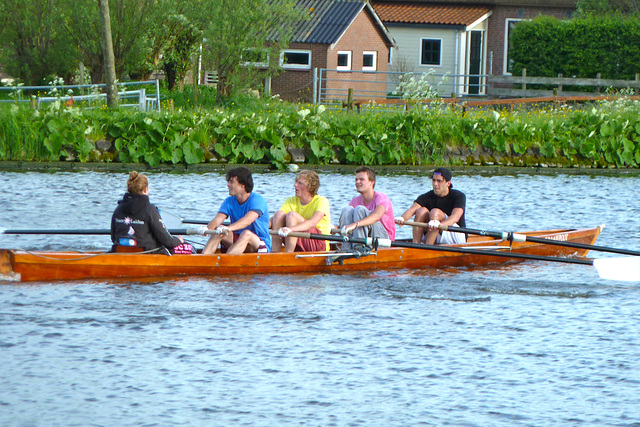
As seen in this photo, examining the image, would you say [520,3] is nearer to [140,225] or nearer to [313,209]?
[313,209]

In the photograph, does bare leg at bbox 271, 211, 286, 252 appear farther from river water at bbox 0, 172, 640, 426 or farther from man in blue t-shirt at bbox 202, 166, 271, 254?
river water at bbox 0, 172, 640, 426

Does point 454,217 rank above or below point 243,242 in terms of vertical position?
above

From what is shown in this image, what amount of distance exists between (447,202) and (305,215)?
6.35 feet

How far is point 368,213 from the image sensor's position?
1161 centimetres

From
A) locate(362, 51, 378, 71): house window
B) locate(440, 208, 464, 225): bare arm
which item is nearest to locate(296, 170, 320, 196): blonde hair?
locate(440, 208, 464, 225): bare arm

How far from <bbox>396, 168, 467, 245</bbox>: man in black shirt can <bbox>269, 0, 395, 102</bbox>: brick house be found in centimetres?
2493

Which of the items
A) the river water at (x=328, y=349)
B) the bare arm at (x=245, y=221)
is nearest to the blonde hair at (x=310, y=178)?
the bare arm at (x=245, y=221)

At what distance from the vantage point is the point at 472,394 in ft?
24.4

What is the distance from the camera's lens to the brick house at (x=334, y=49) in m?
38.5

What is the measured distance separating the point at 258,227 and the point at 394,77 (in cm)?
3287

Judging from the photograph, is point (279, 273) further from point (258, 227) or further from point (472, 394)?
point (472, 394)

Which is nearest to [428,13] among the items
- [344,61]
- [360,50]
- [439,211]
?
[360,50]

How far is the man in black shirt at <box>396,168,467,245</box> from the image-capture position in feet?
39.5

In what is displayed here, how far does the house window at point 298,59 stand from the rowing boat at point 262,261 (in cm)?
2666
